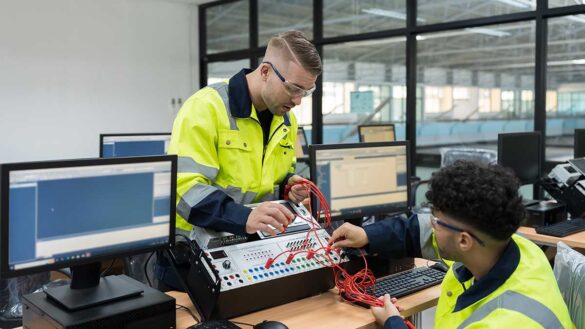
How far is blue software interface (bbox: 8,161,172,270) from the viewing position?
1.28 meters

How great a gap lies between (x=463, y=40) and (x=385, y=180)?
3.11 m

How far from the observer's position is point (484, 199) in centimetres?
115

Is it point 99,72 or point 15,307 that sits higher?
point 99,72

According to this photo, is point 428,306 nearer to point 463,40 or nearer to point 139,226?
point 139,226

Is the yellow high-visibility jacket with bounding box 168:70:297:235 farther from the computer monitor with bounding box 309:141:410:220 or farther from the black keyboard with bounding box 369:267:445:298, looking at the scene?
the black keyboard with bounding box 369:267:445:298

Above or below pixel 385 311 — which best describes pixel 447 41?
above

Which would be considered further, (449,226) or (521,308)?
(449,226)

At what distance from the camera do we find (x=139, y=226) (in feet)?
4.83

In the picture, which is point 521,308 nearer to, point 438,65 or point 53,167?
point 53,167

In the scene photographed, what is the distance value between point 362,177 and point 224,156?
57 cm

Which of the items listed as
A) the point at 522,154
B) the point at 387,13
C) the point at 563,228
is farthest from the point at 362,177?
the point at 387,13

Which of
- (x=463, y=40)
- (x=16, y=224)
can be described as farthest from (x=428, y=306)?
(x=463, y=40)

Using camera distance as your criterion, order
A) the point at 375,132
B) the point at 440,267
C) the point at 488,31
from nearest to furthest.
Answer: the point at 440,267, the point at 488,31, the point at 375,132

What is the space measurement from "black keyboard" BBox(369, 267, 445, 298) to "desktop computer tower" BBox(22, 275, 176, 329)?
0.64m
